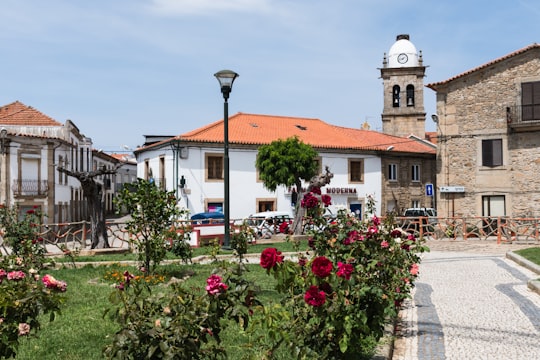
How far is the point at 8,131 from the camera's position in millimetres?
26547

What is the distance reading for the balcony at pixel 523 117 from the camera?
23.5 metres

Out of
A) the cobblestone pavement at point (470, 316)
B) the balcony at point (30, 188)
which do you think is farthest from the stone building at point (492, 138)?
the balcony at point (30, 188)

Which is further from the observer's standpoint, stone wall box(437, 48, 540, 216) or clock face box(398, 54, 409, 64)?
Result: clock face box(398, 54, 409, 64)

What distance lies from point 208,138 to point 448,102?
12.4 metres

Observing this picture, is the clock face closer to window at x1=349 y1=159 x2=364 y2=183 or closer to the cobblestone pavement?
window at x1=349 y1=159 x2=364 y2=183

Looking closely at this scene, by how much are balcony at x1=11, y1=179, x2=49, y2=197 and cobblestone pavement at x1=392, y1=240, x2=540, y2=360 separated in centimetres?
2049

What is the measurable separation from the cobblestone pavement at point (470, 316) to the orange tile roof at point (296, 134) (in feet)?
62.6

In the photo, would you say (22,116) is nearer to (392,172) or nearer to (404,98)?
(392,172)

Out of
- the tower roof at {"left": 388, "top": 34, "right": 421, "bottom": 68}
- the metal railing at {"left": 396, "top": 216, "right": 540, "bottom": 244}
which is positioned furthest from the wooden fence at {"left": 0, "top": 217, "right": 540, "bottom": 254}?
the tower roof at {"left": 388, "top": 34, "right": 421, "bottom": 68}

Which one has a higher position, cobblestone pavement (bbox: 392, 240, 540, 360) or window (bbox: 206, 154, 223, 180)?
window (bbox: 206, 154, 223, 180)

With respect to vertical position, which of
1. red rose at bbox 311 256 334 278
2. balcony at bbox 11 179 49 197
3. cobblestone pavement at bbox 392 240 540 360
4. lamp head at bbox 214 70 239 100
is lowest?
cobblestone pavement at bbox 392 240 540 360

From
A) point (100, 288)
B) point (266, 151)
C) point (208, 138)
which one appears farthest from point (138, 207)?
point (208, 138)

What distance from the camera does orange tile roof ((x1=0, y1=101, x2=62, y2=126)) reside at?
2773 centimetres

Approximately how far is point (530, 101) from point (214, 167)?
1565 centimetres
